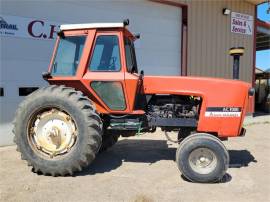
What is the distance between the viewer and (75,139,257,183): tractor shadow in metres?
5.95

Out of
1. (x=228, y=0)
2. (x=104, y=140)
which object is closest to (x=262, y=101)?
(x=228, y=0)

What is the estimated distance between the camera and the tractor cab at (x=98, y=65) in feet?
18.4

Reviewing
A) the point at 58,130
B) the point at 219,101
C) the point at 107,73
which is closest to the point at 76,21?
the point at 107,73

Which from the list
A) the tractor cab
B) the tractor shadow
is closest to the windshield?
the tractor cab

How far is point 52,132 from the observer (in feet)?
17.8

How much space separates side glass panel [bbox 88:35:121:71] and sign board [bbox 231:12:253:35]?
7841 millimetres

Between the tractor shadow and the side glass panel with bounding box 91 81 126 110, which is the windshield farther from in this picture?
the tractor shadow

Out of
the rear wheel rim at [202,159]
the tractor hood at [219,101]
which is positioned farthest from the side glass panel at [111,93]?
the rear wheel rim at [202,159]

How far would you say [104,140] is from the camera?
677 centimetres

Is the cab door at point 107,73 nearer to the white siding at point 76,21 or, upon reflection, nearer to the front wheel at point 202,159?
the front wheel at point 202,159

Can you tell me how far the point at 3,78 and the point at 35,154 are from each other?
2.79 meters

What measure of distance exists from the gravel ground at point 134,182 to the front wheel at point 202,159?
0.13 metres

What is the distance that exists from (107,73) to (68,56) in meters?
0.68

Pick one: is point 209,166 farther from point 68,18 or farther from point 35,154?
point 68,18
